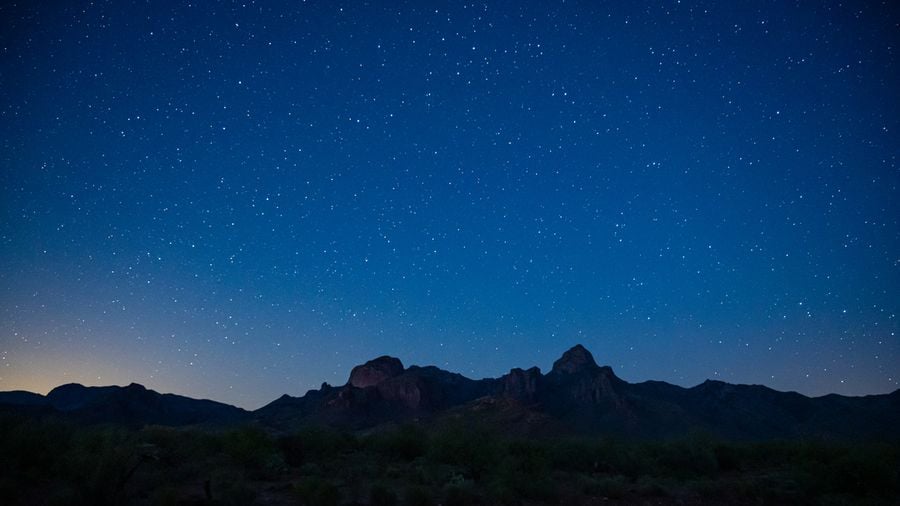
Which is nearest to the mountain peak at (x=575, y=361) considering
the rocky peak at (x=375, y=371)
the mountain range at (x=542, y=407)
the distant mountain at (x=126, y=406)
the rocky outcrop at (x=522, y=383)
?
the mountain range at (x=542, y=407)

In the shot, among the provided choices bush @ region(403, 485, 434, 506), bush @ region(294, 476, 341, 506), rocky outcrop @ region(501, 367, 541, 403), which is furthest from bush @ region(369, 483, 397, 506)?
rocky outcrop @ region(501, 367, 541, 403)

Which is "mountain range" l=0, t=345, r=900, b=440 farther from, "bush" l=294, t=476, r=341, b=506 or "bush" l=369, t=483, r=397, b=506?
"bush" l=294, t=476, r=341, b=506

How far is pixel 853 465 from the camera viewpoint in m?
18.2

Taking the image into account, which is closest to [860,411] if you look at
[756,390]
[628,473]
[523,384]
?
[756,390]

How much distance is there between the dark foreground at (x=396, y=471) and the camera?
14359mm

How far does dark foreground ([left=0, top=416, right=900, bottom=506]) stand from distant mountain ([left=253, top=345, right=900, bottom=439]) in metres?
47.1

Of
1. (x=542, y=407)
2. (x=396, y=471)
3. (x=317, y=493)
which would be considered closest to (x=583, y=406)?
(x=542, y=407)

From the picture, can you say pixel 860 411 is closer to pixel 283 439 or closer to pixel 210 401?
pixel 283 439

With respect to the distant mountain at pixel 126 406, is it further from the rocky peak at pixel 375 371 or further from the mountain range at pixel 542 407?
the rocky peak at pixel 375 371

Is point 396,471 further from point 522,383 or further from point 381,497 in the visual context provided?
point 522,383

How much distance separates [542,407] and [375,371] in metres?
60.4

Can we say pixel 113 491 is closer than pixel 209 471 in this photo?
Yes

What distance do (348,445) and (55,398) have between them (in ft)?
398

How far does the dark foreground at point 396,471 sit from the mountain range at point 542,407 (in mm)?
45383
